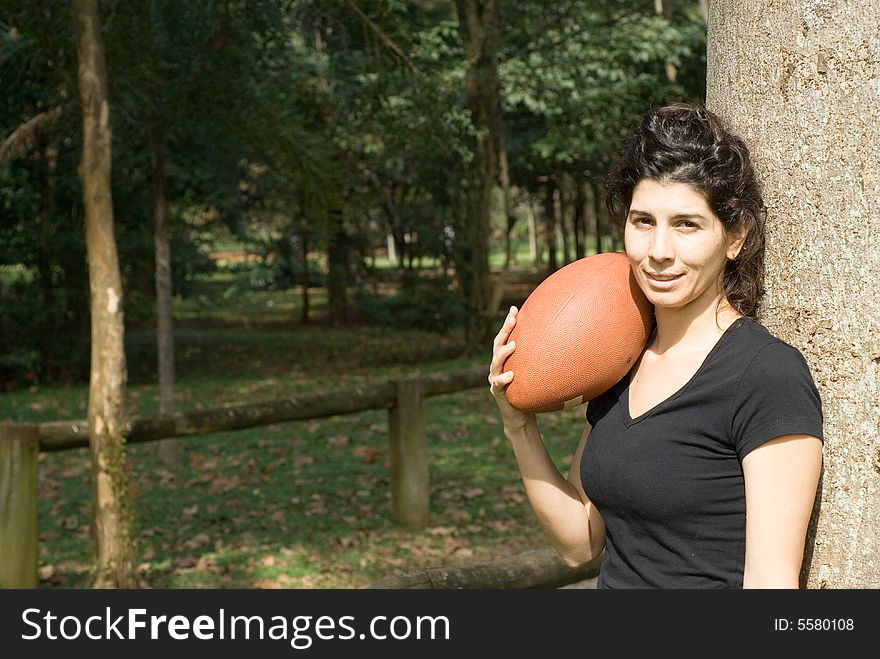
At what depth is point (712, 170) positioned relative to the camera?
201 centimetres

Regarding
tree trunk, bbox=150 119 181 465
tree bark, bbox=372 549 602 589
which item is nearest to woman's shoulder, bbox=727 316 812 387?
tree bark, bbox=372 549 602 589

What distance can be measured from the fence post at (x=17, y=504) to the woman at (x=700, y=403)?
4.29 m

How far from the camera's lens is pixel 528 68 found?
15555 mm

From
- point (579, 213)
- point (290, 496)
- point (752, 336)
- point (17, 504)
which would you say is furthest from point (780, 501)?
point (579, 213)

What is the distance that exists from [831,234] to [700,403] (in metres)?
0.40

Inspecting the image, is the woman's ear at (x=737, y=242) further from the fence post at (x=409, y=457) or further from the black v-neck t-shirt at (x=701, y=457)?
the fence post at (x=409, y=457)

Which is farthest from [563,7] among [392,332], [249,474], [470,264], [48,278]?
[249,474]

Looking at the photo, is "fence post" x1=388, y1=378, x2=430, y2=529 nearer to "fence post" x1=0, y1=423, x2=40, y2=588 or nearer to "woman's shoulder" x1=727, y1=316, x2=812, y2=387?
"fence post" x1=0, y1=423, x2=40, y2=588

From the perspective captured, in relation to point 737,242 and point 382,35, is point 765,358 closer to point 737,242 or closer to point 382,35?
point 737,242

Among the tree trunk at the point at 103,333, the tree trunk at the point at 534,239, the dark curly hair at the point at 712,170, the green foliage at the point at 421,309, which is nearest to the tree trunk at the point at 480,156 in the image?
the green foliage at the point at 421,309

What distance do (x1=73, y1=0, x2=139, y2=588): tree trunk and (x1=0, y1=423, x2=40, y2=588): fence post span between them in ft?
1.07

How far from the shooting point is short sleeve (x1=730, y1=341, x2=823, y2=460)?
6.06 ft

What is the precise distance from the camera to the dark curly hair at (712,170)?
2.01 metres

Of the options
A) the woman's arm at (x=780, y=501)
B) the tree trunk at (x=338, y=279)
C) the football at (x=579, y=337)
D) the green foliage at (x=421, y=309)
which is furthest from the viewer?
the tree trunk at (x=338, y=279)
